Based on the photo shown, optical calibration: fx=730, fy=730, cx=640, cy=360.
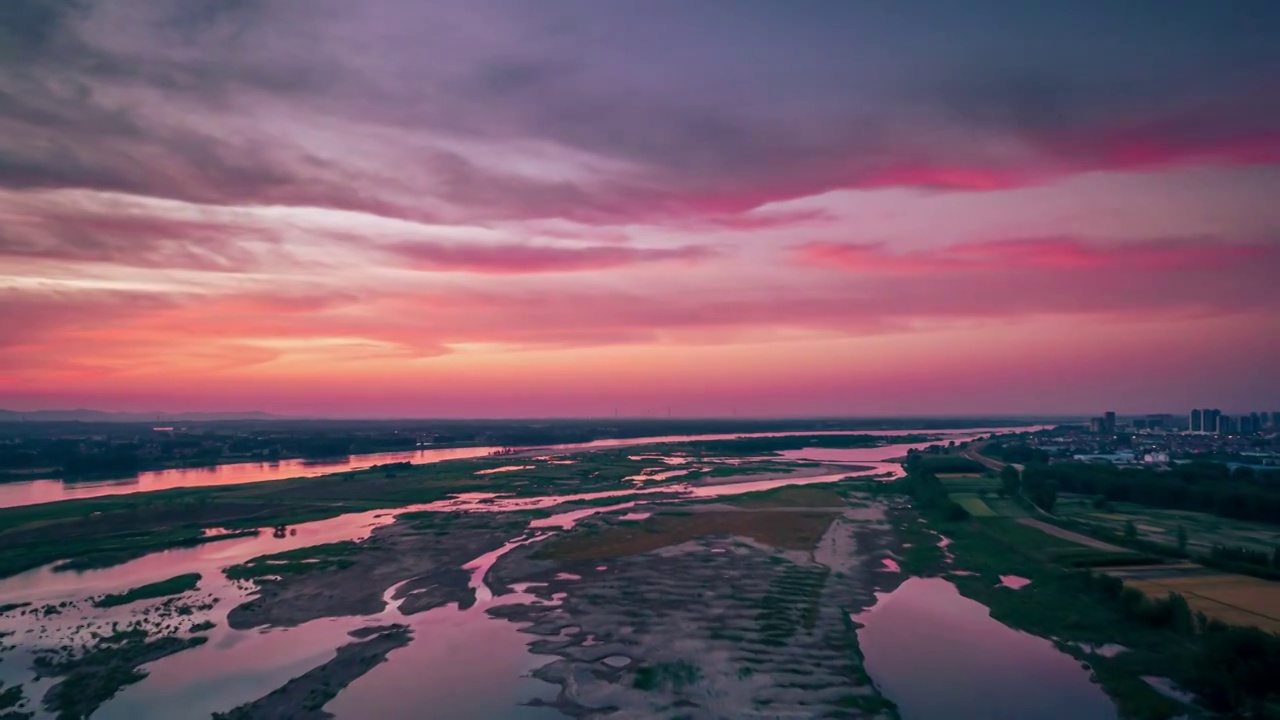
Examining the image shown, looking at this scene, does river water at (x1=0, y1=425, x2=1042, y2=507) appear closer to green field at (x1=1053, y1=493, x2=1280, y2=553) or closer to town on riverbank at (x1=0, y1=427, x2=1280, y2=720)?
town on riverbank at (x1=0, y1=427, x2=1280, y2=720)

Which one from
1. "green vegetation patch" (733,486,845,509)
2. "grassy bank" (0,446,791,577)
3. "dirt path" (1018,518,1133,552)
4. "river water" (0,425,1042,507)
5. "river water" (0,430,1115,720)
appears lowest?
"river water" (0,425,1042,507)

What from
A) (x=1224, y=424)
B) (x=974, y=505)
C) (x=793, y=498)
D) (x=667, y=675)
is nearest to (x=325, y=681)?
(x=667, y=675)

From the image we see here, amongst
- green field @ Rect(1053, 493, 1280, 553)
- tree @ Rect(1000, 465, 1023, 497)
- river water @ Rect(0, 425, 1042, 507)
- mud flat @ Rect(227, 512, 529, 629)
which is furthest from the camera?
river water @ Rect(0, 425, 1042, 507)

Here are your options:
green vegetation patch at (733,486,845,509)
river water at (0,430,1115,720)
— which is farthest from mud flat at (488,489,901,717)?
green vegetation patch at (733,486,845,509)

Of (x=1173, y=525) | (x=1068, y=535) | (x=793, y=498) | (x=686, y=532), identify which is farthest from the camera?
(x=793, y=498)

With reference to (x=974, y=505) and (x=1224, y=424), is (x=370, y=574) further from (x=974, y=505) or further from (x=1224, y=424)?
(x=1224, y=424)

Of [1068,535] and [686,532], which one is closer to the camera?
[1068,535]

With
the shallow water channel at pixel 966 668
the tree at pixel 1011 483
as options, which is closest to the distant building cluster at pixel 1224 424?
the tree at pixel 1011 483
